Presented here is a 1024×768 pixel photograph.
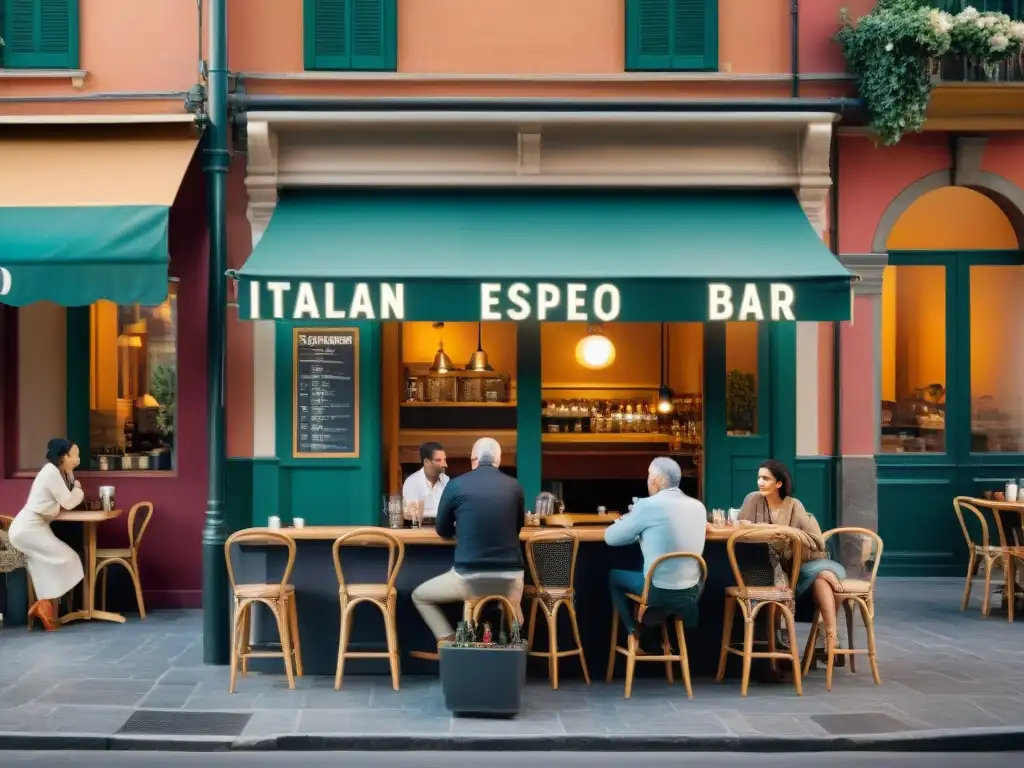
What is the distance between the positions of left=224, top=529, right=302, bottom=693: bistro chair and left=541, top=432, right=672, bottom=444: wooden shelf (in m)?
6.51

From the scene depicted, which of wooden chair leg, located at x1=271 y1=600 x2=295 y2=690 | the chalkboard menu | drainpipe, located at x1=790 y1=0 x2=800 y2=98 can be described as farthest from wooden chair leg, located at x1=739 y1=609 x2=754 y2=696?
drainpipe, located at x1=790 y1=0 x2=800 y2=98

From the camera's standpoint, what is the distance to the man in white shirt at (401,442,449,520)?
31.9 ft

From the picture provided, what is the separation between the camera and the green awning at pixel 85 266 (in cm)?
918

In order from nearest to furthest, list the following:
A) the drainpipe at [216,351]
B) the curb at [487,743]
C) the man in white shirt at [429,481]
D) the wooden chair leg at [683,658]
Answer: the curb at [487,743] → the wooden chair leg at [683,658] → the drainpipe at [216,351] → the man in white shirt at [429,481]

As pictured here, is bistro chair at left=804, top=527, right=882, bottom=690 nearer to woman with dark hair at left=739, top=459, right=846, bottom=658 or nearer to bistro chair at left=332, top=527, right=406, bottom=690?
woman with dark hair at left=739, top=459, right=846, bottom=658

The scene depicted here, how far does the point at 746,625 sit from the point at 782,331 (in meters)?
3.49

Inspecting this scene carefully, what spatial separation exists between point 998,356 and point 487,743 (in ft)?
25.6

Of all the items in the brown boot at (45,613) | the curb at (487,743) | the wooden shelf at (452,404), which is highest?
the wooden shelf at (452,404)

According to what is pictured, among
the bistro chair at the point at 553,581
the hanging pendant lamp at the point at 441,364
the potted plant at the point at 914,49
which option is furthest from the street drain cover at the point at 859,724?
the hanging pendant lamp at the point at 441,364

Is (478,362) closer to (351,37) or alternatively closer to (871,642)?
(351,37)

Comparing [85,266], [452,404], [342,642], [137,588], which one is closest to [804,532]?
[342,642]

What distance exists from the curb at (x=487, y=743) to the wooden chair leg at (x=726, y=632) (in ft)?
4.85

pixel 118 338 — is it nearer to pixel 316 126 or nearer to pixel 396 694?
pixel 316 126

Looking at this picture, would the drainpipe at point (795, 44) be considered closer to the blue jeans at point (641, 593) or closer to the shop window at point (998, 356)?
the shop window at point (998, 356)
